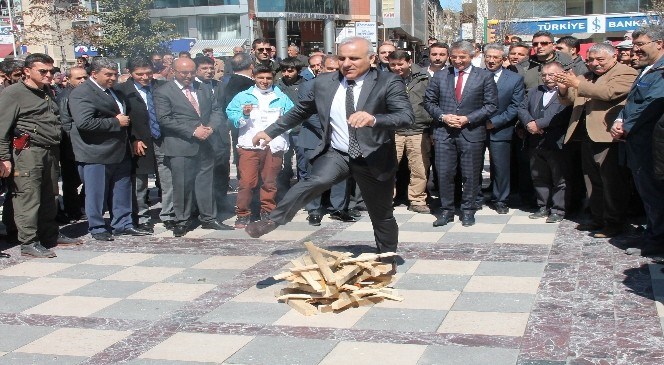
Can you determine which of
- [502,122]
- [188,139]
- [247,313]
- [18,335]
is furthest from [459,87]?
[18,335]

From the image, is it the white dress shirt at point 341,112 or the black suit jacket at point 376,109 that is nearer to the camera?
the black suit jacket at point 376,109

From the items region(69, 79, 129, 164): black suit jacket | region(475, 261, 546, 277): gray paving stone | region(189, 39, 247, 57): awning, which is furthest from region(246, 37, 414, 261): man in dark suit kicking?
region(189, 39, 247, 57): awning

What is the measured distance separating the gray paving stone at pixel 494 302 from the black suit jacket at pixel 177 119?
3880 mm

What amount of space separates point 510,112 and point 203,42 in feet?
147

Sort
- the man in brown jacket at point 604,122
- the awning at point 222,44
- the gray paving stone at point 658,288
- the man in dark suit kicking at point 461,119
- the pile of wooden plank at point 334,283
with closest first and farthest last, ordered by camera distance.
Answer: the pile of wooden plank at point 334,283, the gray paving stone at point 658,288, the man in brown jacket at point 604,122, the man in dark suit kicking at point 461,119, the awning at point 222,44

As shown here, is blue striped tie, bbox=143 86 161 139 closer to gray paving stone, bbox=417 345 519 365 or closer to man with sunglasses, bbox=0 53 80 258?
man with sunglasses, bbox=0 53 80 258

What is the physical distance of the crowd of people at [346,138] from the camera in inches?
258

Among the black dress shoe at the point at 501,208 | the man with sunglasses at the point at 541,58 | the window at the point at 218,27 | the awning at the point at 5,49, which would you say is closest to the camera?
the black dress shoe at the point at 501,208

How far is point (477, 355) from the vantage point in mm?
4707

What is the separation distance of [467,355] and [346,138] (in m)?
2.28

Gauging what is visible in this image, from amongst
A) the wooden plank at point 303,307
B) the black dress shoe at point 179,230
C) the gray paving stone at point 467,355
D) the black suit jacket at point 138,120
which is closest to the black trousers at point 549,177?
the black dress shoe at point 179,230

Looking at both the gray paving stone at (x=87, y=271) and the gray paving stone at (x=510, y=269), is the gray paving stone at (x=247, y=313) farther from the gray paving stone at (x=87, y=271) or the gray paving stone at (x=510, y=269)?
the gray paving stone at (x=510, y=269)

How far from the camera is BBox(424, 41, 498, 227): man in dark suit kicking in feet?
28.8

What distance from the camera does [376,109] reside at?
6.43 metres
